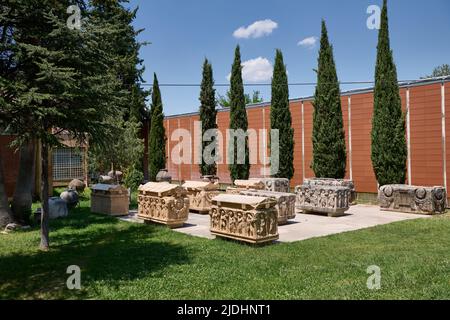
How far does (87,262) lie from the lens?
766 centimetres

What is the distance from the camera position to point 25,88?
6.75 m

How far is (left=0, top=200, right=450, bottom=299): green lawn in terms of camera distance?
5.79 metres

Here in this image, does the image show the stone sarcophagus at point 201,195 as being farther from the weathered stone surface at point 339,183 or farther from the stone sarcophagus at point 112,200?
the weathered stone surface at point 339,183

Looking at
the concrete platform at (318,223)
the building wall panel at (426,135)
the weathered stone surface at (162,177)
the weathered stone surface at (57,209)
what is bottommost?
the concrete platform at (318,223)

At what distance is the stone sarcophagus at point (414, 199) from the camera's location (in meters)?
13.0

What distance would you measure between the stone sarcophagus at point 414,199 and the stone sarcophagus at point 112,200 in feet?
29.8

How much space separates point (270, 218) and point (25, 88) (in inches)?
217

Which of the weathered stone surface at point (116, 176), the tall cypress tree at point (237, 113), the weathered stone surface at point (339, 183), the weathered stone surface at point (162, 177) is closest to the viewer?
the weathered stone surface at point (339, 183)

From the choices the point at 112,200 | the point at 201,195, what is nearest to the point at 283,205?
the point at 201,195

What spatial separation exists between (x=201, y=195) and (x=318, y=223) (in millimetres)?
4322

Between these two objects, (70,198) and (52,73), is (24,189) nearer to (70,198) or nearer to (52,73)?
(70,198)

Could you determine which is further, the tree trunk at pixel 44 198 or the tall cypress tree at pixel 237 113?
the tall cypress tree at pixel 237 113

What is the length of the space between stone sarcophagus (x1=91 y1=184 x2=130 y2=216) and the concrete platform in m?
0.52

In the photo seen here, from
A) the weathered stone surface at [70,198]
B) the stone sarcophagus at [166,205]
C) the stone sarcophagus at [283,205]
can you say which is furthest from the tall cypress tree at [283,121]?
the weathered stone surface at [70,198]
